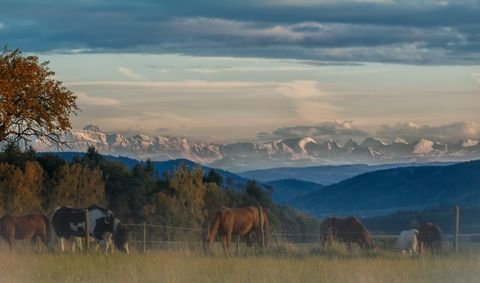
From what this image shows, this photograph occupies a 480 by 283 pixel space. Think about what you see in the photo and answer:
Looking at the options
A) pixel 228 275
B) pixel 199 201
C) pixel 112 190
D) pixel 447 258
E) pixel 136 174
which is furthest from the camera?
pixel 136 174

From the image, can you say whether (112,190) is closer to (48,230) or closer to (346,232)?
(346,232)

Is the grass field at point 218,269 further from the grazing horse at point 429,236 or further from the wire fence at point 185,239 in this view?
the grazing horse at point 429,236

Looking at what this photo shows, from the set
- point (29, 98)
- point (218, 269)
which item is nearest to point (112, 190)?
point (29, 98)

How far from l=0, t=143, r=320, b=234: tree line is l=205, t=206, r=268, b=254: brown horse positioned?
38.5ft

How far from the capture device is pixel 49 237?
4294 cm

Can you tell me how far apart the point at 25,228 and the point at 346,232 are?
474 inches

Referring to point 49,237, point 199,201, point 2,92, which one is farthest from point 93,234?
point 199,201

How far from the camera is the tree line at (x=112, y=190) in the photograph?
57.5 meters

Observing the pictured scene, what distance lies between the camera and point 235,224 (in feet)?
142

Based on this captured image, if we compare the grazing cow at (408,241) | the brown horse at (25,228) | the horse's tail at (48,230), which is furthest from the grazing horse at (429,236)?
the brown horse at (25,228)

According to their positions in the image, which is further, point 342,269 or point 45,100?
point 45,100

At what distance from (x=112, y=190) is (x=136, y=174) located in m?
6.67

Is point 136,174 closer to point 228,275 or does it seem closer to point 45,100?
point 45,100

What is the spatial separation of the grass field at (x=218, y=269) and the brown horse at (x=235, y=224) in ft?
30.4
